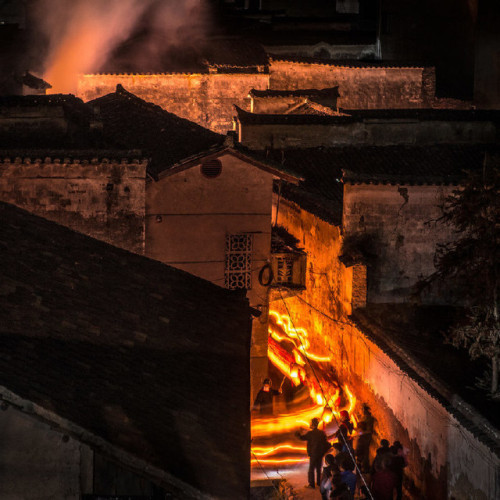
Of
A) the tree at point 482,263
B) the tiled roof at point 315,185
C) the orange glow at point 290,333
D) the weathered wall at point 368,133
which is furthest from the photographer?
the weathered wall at point 368,133

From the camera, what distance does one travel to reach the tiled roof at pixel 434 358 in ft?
43.0

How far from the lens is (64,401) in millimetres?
7797

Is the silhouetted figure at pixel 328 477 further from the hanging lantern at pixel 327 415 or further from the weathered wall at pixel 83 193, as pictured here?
the weathered wall at pixel 83 193

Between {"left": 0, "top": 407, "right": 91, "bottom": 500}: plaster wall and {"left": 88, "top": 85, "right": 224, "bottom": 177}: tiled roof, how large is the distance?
1311cm

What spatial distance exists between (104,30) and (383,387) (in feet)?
91.1

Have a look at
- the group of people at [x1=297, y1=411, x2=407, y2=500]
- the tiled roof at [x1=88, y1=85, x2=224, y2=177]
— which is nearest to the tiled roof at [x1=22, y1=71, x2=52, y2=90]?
the tiled roof at [x1=88, y1=85, x2=224, y2=177]

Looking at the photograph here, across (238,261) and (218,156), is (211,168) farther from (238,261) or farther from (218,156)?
(238,261)

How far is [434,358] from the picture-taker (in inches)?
664

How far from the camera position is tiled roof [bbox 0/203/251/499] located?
7.97 metres

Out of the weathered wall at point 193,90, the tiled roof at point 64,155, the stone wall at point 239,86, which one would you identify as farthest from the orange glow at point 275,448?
the weathered wall at point 193,90

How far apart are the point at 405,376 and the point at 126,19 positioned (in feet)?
98.8

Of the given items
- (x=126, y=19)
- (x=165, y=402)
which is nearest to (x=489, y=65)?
(x=126, y=19)

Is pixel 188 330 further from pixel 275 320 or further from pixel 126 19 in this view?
pixel 126 19

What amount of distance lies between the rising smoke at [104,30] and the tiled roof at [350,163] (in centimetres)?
1058
